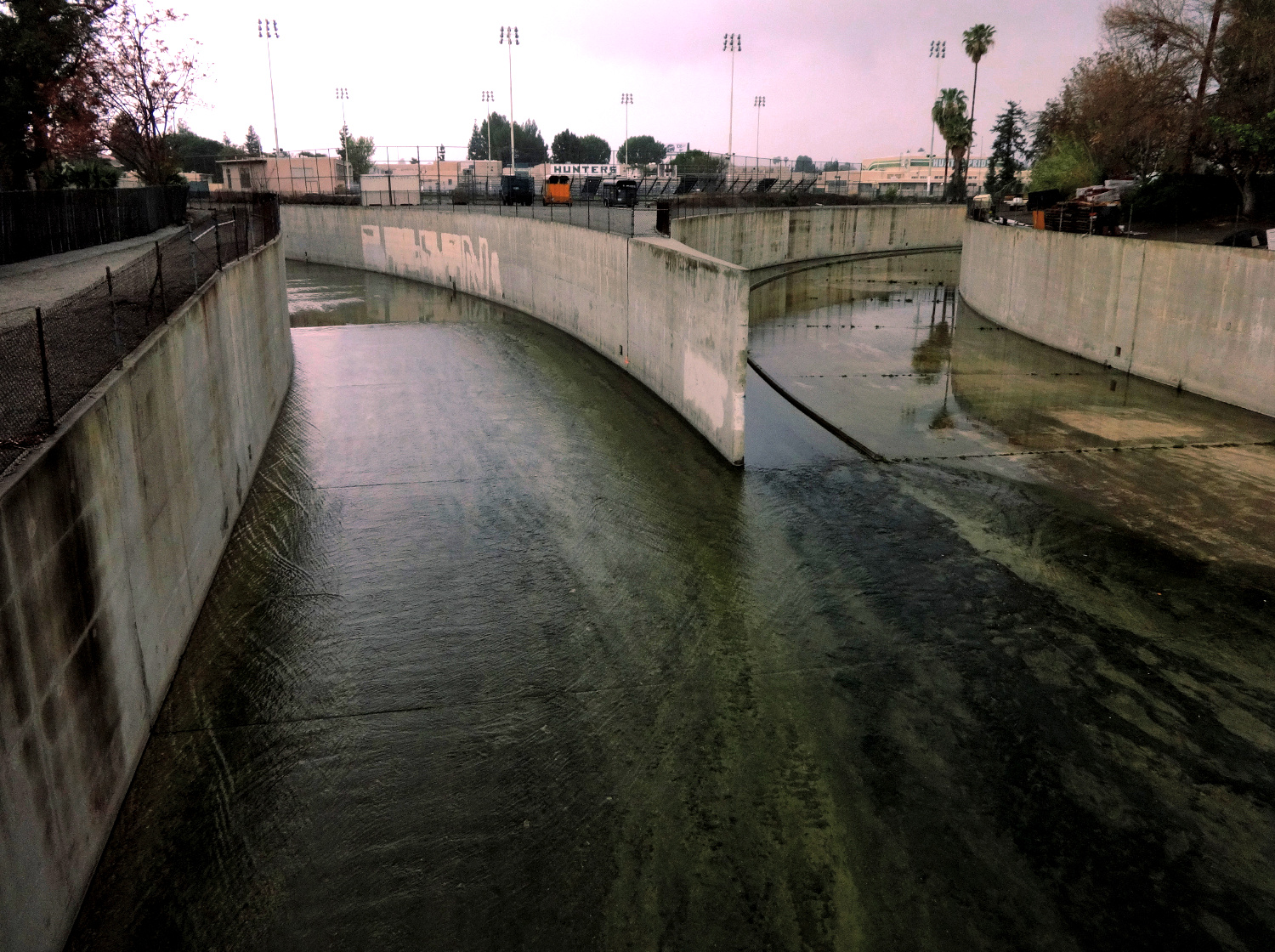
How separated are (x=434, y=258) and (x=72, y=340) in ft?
102

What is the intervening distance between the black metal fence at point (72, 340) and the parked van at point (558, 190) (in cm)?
2982

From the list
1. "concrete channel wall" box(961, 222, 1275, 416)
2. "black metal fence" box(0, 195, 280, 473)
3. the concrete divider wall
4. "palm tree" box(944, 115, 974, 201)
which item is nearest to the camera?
"black metal fence" box(0, 195, 280, 473)

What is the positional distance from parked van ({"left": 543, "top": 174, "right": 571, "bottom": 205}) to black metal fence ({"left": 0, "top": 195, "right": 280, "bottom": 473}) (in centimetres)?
2982

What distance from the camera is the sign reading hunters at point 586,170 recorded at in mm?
70331

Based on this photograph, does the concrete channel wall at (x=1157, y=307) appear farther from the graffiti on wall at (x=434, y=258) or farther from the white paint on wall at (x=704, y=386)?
the graffiti on wall at (x=434, y=258)

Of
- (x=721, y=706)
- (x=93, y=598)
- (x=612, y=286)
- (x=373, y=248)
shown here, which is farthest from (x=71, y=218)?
(x=373, y=248)

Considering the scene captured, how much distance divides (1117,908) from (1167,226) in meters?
24.8

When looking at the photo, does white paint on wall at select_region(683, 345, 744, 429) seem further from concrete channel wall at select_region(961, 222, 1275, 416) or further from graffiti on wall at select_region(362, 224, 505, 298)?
graffiti on wall at select_region(362, 224, 505, 298)

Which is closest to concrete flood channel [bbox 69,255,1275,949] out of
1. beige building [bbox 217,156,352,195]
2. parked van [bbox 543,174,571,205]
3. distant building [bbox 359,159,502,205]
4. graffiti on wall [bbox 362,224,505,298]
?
graffiti on wall [bbox 362,224,505,298]

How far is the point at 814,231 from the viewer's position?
49.4m

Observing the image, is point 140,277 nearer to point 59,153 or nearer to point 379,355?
point 379,355

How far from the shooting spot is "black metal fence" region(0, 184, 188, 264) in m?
19.4

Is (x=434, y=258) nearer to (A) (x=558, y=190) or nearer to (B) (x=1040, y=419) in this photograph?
(A) (x=558, y=190)

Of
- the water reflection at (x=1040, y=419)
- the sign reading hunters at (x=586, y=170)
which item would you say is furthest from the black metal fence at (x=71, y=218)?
the sign reading hunters at (x=586, y=170)
